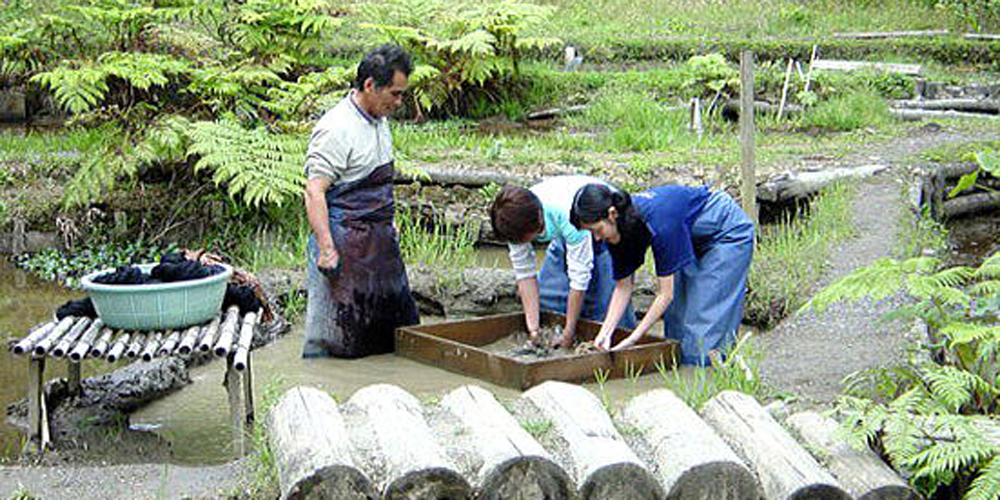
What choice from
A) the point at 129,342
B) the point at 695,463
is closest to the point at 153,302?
the point at 129,342

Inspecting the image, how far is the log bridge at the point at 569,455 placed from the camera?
3.76 meters

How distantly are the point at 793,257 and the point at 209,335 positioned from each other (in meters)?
3.88

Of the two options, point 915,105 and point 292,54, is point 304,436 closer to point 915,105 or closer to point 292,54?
point 292,54

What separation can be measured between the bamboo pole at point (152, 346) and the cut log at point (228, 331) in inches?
9.5

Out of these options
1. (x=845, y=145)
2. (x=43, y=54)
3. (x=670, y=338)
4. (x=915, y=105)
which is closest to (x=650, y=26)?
(x=915, y=105)

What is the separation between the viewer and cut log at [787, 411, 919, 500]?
3.79m

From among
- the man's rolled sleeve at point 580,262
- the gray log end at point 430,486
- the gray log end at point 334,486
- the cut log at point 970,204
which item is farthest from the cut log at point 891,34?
the gray log end at point 334,486

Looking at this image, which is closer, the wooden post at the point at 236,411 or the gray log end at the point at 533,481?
the gray log end at the point at 533,481

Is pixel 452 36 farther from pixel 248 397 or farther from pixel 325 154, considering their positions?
pixel 248 397

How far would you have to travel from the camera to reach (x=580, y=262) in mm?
6262

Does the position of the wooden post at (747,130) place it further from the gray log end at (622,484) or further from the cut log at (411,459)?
the gray log end at (622,484)

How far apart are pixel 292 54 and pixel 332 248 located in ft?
17.0

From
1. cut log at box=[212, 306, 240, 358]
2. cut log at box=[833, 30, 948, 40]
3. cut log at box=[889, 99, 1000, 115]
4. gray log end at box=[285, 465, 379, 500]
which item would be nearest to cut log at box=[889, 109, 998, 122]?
cut log at box=[889, 99, 1000, 115]

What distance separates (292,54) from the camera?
11.1 meters
